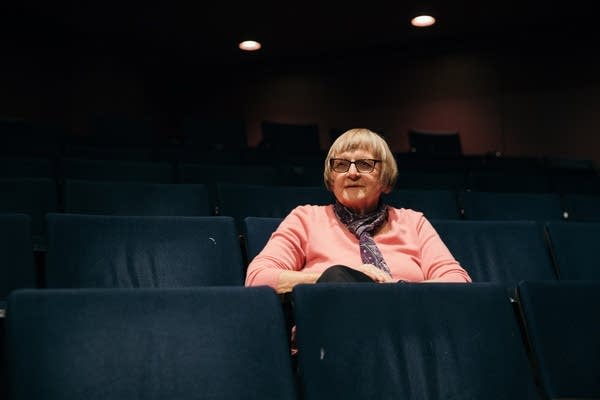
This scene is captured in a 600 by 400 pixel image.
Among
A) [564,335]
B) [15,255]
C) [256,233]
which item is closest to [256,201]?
[256,233]

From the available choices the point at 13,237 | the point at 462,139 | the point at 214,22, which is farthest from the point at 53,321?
the point at 462,139

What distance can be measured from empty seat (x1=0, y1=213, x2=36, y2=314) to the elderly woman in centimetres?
19

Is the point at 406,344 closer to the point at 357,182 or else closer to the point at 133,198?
A: the point at 357,182

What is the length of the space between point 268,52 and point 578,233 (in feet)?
5.23

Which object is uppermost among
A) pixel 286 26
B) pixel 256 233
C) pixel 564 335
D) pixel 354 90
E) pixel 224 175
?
pixel 286 26

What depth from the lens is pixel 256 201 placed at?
77 cm

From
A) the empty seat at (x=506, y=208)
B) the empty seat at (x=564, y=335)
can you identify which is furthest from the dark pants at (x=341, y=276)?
A: the empty seat at (x=506, y=208)

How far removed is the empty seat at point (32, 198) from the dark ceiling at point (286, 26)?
111 cm

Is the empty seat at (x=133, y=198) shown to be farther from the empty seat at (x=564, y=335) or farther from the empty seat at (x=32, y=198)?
the empty seat at (x=564, y=335)

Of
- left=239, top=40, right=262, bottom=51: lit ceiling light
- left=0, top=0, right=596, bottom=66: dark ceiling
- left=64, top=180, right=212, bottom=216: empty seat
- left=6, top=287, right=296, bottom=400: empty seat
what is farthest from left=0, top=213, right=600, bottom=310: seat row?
left=239, top=40, right=262, bottom=51: lit ceiling light

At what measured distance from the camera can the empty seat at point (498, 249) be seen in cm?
66

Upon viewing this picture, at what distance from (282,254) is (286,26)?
1.48 metres

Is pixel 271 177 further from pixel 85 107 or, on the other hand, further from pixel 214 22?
pixel 85 107

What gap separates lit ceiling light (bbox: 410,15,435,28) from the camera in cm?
178
